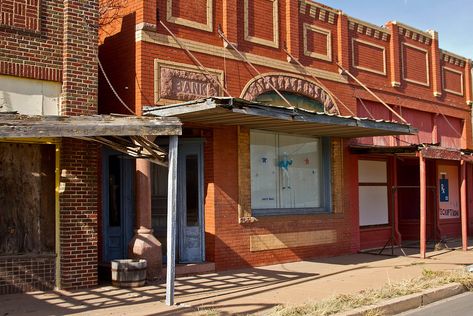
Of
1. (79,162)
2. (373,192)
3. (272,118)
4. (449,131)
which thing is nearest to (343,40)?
(373,192)

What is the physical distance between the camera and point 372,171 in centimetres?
1709

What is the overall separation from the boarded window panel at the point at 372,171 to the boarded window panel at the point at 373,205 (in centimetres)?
22

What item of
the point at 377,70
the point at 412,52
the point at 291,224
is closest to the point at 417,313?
the point at 291,224

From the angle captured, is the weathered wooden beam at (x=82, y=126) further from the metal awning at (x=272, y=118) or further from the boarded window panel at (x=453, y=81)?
the boarded window panel at (x=453, y=81)

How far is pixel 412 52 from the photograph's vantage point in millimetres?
18375

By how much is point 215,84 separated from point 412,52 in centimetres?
861

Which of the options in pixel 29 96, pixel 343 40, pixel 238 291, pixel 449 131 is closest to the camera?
pixel 29 96

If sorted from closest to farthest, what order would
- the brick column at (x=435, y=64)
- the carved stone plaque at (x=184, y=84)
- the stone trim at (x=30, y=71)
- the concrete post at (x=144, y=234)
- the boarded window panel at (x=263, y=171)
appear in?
the stone trim at (x=30, y=71), the concrete post at (x=144, y=234), the carved stone plaque at (x=184, y=84), the boarded window panel at (x=263, y=171), the brick column at (x=435, y=64)

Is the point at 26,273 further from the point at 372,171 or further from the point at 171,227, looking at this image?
the point at 372,171

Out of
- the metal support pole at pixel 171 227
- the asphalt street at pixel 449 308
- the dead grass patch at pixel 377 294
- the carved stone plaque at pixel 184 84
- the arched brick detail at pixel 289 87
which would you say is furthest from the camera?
the arched brick detail at pixel 289 87

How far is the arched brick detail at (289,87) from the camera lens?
13041 mm

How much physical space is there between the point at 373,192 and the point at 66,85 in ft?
33.2

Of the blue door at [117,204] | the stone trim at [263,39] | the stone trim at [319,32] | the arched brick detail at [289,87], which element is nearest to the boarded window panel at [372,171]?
the arched brick detail at [289,87]

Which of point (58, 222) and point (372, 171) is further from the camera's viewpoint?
point (372, 171)
